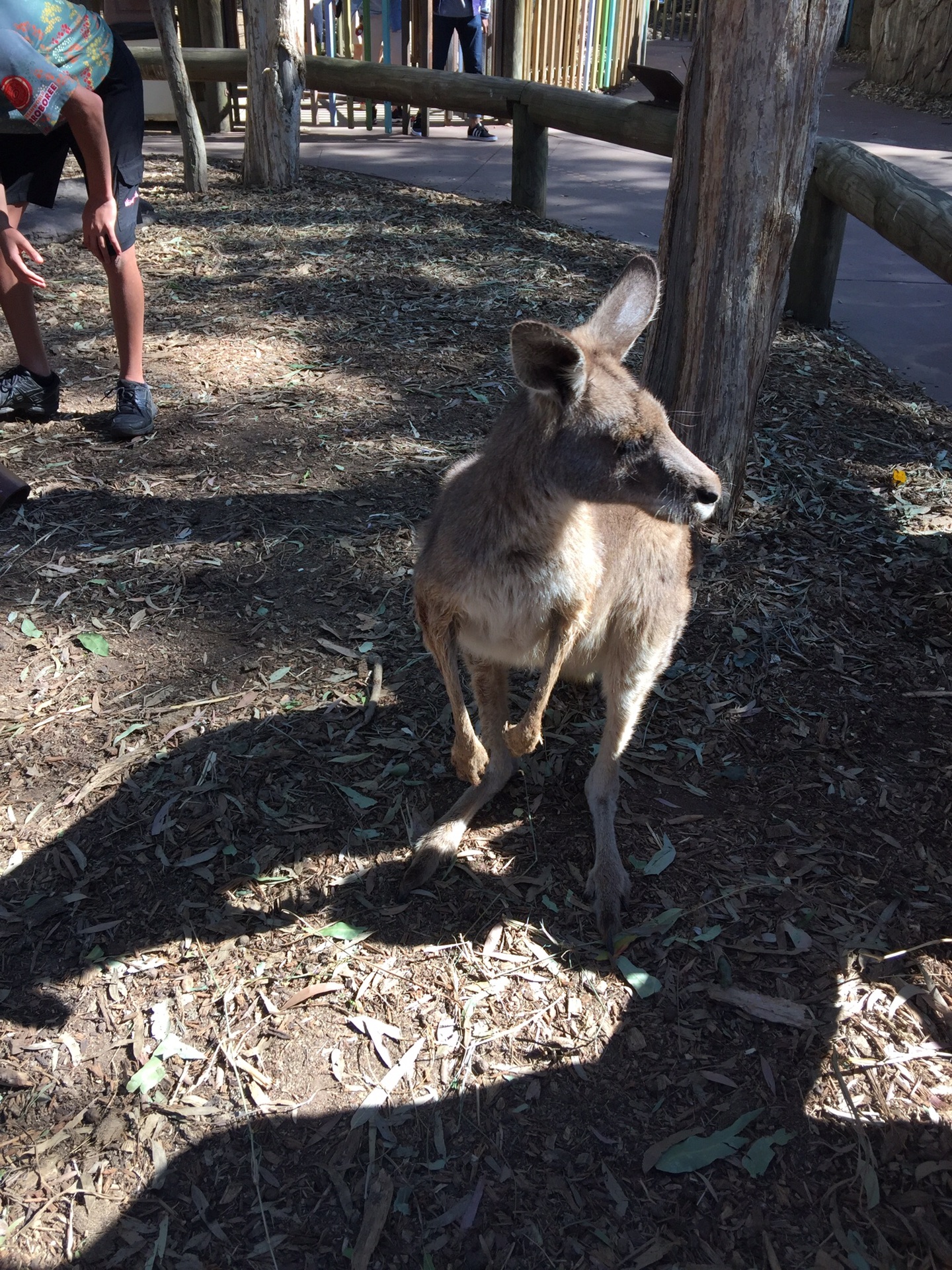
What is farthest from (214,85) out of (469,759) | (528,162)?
(469,759)

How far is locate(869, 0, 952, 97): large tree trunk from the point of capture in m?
11.2

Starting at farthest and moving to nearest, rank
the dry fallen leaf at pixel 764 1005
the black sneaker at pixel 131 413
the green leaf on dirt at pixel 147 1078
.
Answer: the black sneaker at pixel 131 413 → the dry fallen leaf at pixel 764 1005 → the green leaf on dirt at pixel 147 1078

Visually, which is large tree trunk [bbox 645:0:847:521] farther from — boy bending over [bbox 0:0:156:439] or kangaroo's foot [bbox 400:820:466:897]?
boy bending over [bbox 0:0:156:439]

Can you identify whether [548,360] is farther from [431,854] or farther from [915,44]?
[915,44]

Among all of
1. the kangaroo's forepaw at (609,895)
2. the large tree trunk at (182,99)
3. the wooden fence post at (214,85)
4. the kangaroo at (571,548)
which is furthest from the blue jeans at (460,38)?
the kangaroo's forepaw at (609,895)

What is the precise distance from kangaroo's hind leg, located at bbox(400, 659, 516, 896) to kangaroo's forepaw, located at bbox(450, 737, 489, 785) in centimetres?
11

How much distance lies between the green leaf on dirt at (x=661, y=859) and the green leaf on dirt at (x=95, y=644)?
5.65 ft

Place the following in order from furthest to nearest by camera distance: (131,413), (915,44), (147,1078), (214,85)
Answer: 1. (915,44)
2. (214,85)
3. (131,413)
4. (147,1078)

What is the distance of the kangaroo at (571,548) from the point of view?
220cm

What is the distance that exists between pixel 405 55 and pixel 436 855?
10193 mm

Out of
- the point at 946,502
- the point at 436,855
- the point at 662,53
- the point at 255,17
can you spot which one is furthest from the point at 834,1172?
the point at 662,53

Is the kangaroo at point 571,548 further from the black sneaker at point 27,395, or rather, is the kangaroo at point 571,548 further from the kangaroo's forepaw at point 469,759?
the black sneaker at point 27,395

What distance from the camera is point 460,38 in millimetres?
9906

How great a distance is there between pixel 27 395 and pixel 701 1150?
384 cm
